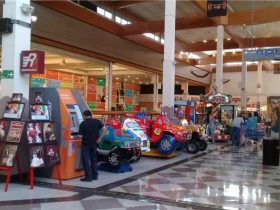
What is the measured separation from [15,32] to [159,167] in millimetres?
4605

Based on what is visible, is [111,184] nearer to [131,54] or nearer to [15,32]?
[15,32]

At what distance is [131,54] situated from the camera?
2041 centimetres

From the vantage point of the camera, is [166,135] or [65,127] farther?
[166,135]

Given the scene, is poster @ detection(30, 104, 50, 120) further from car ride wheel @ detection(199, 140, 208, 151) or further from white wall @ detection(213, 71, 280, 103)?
white wall @ detection(213, 71, 280, 103)

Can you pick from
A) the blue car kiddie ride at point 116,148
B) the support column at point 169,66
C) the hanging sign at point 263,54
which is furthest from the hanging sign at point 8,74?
the hanging sign at point 263,54

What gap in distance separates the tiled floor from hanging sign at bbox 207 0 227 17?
6922 millimetres

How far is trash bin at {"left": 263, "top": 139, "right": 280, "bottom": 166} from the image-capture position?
10.6 metres

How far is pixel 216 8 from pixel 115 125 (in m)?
7.29

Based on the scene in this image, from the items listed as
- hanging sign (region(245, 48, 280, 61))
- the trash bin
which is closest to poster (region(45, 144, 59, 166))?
the trash bin

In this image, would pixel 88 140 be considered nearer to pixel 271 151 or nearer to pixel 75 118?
pixel 75 118

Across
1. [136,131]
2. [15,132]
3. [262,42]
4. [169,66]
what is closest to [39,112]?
[15,132]

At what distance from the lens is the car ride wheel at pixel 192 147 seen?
12623mm

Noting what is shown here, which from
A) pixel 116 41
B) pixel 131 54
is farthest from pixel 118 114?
pixel 131 54

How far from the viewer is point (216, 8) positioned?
47.3 feet
